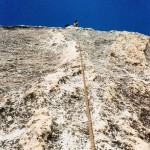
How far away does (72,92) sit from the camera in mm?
7234

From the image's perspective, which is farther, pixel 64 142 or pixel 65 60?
pixel 65 60

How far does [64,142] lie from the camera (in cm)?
559

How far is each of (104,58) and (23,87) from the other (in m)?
3.23

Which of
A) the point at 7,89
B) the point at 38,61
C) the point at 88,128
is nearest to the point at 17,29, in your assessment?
the point at 38,61

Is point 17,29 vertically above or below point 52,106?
above

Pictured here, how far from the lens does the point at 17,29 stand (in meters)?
13.5

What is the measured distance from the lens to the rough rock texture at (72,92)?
18.9 feet

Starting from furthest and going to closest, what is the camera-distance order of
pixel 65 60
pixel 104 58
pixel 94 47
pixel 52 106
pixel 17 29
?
pixel 17 29
pixel 94 47
pixel 104 58
pixel 65 60
pixel 52 106

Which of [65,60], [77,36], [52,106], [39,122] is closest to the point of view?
[39,122]

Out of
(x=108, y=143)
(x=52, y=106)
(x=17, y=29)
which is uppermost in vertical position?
(x=17, y=29)

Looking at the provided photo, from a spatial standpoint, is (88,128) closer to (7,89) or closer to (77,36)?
(7,89)

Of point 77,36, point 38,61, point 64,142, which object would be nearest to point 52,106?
point 64,142

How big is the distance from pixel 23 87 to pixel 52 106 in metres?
1.56

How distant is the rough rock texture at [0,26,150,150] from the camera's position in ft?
18.9
